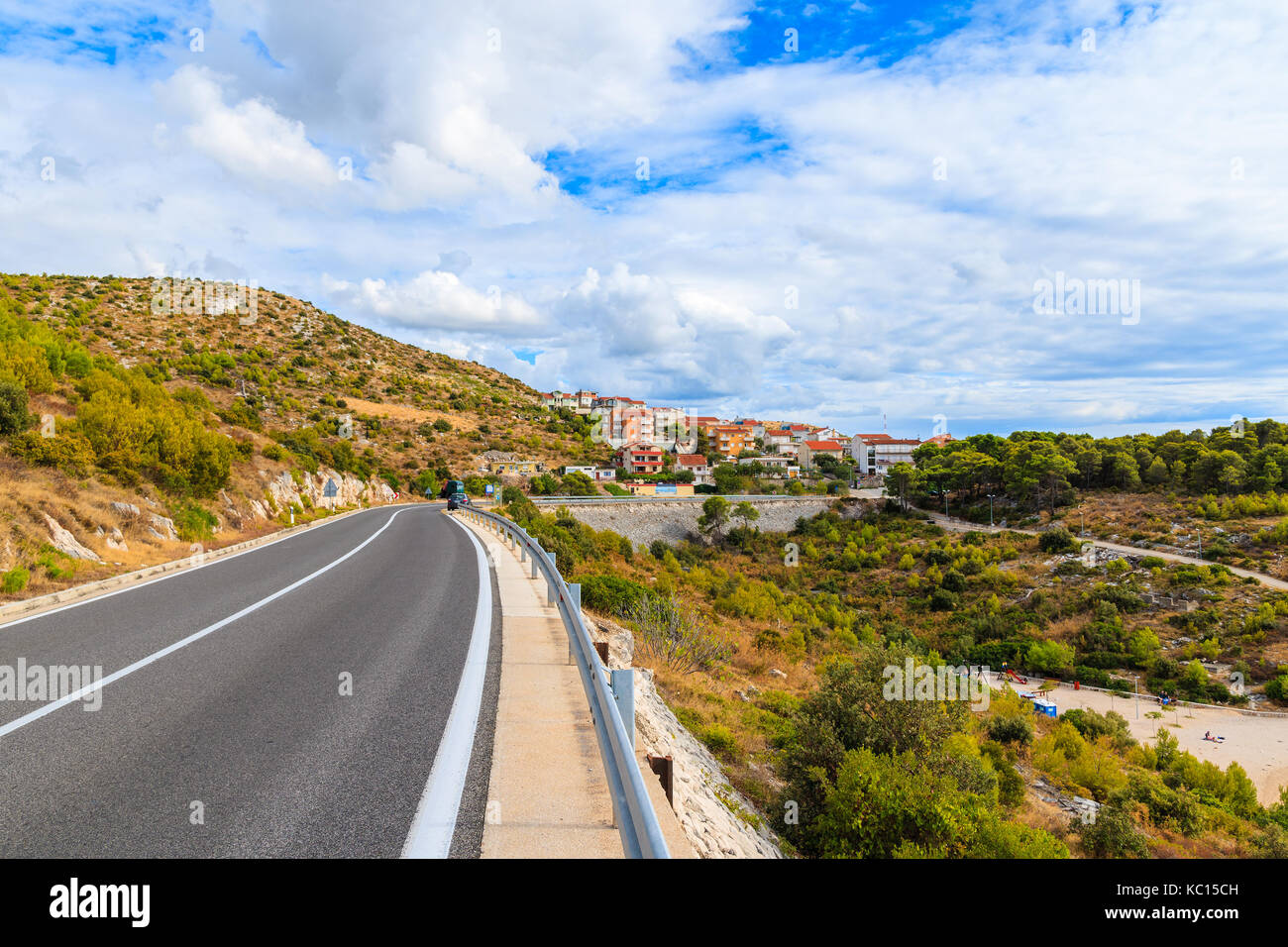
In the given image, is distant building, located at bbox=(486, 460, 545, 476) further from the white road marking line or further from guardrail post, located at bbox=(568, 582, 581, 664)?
guardrail post, located at bbox=(568, 582, 581, 664)

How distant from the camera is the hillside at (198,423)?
13977 mm

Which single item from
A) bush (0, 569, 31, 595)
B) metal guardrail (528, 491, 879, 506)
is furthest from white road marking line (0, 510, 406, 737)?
metal guardrail (528, 491, 879, 506)

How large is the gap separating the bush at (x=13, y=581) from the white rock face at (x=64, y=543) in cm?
299

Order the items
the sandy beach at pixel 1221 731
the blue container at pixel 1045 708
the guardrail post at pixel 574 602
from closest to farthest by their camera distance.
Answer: the guardrail post at pixel 574 602, the sandy beach at pixel 1221 731, the blue container at pixel 1045 708

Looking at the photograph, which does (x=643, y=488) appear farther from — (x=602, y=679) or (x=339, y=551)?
(x=602, y=679)

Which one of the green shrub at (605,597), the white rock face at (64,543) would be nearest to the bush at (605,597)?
the green shrub at (605,597)

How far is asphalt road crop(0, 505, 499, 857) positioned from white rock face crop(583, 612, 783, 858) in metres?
1.57

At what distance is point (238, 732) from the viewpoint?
4461mm

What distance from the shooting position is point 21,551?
35.4 ft

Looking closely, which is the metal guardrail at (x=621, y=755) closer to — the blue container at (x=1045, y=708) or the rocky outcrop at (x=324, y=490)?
the rocky outcrop at (x=324, y=490)

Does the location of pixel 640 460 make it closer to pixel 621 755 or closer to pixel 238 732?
pixel 238 732

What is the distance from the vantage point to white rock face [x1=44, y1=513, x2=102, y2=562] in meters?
12.1
